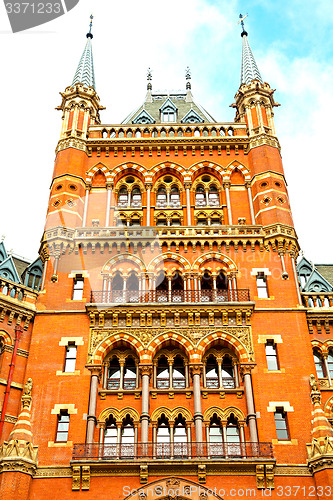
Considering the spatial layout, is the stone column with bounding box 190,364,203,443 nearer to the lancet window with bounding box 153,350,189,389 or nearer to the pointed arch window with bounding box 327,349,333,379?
the lancet window with bounding box 153,350,189,389

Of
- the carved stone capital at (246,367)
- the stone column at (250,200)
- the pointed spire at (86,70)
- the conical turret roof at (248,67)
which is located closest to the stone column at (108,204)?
the stone column at (250,200)

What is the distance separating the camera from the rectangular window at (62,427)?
1048 inches

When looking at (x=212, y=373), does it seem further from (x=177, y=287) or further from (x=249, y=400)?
(x=177, y=287)

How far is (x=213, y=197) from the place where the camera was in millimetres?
37281

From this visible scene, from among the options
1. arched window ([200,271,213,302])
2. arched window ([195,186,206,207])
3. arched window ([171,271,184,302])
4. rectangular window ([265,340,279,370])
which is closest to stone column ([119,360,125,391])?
arched window ([171,271,184,302])

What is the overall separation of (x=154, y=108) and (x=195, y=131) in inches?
345

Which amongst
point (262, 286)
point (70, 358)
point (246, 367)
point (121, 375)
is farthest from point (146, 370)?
point (262, 286)

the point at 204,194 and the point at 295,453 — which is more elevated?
the point at 204,194

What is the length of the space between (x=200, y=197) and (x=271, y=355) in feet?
39.6

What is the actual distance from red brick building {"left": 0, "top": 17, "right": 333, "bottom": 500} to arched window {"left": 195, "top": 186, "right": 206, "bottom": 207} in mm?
91

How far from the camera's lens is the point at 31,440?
26.0m

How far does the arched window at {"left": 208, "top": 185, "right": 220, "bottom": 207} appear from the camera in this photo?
36.7 metres

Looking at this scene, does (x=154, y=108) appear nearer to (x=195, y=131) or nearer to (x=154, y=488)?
(x=195, y=131)

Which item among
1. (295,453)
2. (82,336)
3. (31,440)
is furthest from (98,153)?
(295,453)
